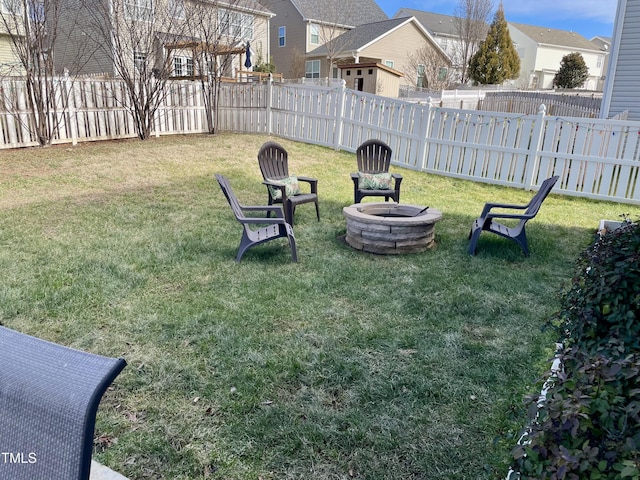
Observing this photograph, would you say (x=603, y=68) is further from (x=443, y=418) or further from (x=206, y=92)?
(x=443, y=418)

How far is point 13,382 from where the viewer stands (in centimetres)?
121

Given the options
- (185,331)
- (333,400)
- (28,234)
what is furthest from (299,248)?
(28,234)

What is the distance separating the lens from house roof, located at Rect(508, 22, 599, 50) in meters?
47.0

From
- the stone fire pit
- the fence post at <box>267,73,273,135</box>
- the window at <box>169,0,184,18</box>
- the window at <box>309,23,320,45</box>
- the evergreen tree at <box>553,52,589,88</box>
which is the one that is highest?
the window at <box>309,23,320,45</box>

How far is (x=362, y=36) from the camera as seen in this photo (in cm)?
2970

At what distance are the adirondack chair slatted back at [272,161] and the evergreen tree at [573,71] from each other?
4038cm

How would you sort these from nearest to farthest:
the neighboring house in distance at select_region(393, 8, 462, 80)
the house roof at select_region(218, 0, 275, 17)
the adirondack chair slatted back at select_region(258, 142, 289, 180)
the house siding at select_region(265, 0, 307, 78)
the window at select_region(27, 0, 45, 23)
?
1. the adirondack chair slatted back at select_region(258, 142, 289, 180)
2. the window at select_region(27, 0, 45, 23)
3. the house roof at select_region(218, 0, 275, 17)
4. the house siding at select_region(265, 0, 307, 78)
5. the neighboring house in distance at select_region(393, 8, 462, 80)

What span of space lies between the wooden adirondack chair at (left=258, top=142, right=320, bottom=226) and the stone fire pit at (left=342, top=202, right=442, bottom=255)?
0.91 metres

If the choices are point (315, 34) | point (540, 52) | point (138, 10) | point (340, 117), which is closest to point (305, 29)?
point (315, 34)

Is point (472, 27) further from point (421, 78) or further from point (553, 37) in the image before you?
point (553, 37)

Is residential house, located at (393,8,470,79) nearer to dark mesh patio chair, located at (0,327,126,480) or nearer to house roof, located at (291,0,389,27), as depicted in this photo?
house roof, located at (291,0,389,27)

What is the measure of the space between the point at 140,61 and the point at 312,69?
2148 centimetres

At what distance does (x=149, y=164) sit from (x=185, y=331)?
6978 mm

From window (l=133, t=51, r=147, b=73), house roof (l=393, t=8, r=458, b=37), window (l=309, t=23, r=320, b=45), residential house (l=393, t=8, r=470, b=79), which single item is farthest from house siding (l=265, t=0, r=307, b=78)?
window (l=133, t=51, r=147, b=73)
